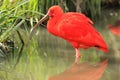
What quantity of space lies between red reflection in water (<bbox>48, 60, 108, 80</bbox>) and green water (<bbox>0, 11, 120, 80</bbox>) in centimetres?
6

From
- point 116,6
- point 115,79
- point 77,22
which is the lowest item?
point 116,6

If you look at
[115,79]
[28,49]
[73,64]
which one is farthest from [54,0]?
[115,79]

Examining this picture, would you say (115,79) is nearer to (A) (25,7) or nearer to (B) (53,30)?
(B) (53,30)

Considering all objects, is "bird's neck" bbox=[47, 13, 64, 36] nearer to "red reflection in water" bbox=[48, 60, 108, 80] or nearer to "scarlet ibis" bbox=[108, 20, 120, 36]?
"red reflection in water" bbox=[48, 60, 108, 80]

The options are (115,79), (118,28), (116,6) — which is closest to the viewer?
(115,79)

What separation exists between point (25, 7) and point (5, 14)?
116 centimetres

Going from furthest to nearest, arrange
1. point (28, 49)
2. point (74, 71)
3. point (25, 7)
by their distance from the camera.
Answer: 1. point (25, 7)
2. point (28, 49)
3. point (74, 71)

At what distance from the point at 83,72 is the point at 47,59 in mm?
652

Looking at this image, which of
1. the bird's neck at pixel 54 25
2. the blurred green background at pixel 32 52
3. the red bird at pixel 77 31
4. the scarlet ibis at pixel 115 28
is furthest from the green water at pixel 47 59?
the scarlet ibis at pixel 115 28

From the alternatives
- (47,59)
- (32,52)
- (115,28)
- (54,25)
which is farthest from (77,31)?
(115,28)

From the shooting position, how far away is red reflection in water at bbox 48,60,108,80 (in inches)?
195

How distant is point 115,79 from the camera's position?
4.87 m

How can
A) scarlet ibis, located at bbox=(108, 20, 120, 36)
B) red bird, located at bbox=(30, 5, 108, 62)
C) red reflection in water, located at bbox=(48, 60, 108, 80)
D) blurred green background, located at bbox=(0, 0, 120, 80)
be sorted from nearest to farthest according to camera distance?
1. red reflection in water, located at bbox=(48, 60, 108, 80)
2. blurred green background, located at bbox=(0, 0, 120, 80)
3. red bird, located at bbox=(30, 5, 108, 62)
4. scarlet ibis, located at bbox=(108, 20, 120, 36)

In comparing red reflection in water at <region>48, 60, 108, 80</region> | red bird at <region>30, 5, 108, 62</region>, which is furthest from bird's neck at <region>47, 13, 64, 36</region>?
red reflection in water at <region>48, 60, 108, 80</region>
